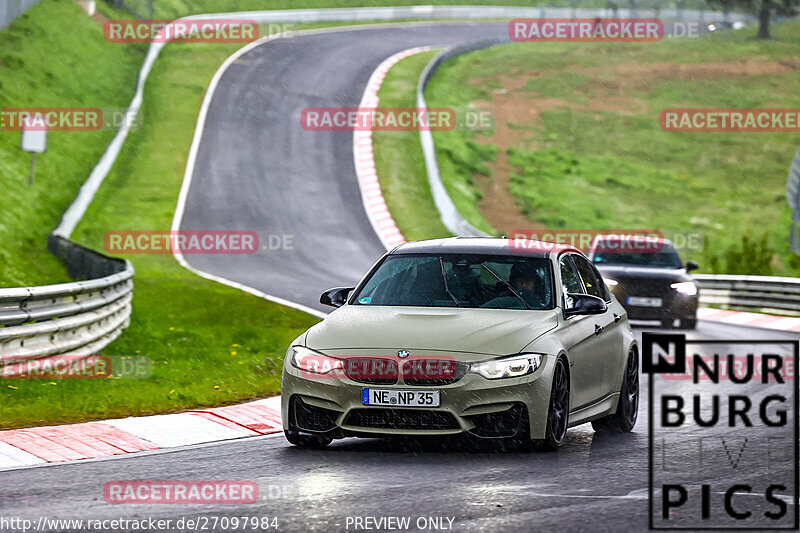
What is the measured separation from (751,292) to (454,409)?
21.7 metres

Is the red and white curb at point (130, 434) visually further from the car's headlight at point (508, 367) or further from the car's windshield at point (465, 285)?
the car's headlight at point (508, 367)

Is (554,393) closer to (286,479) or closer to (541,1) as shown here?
(286,479)

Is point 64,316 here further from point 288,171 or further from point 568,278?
point 288,171

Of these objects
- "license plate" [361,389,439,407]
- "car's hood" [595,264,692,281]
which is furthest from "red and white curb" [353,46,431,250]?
"license plate" [361,389,439,407]

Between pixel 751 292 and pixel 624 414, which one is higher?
pixel 624 414

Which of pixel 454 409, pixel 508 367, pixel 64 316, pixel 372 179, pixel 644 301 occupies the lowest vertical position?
pixel 372 179

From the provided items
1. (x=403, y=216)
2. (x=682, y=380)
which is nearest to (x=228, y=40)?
(x=403, y=216)

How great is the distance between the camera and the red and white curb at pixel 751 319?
81.3 ft

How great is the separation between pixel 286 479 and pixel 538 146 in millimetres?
42858

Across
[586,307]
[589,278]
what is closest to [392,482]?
[586,307]

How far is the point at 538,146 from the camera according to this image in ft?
164

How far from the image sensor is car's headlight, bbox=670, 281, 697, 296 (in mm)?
20641

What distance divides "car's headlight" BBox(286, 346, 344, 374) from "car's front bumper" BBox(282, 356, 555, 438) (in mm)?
64

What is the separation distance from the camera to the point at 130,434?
1021 cm
